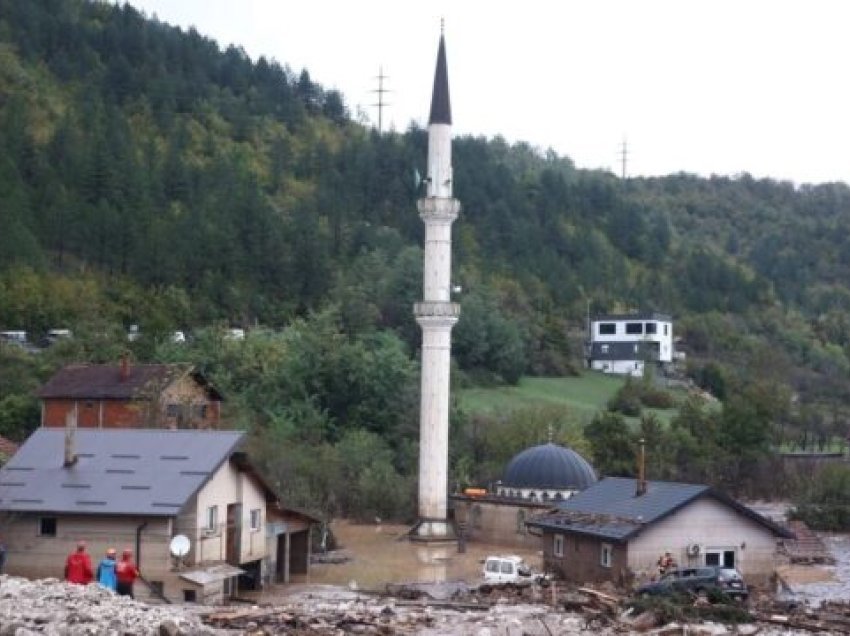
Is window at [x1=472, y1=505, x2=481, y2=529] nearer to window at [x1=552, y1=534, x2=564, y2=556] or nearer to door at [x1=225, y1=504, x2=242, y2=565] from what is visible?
window at [x1=552, y1=534, x2=564, y2=556]

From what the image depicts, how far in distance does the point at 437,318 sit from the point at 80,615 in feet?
116

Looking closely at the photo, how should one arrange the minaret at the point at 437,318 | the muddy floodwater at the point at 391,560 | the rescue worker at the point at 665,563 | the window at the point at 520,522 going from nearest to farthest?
the rescue worker at the point at 665,563, the muddy floodwater at the point at 391,560, the window at the point at 520,522, the minaret at the point at 437,318

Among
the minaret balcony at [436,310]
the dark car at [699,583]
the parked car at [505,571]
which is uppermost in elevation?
the minaret balcony at [436,310]

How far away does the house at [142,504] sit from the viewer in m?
29.9

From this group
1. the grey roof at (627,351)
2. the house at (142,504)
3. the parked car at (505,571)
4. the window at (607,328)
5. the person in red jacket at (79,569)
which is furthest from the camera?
the window at (607,328)

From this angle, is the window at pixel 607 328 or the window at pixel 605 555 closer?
the window at pixel 605 555

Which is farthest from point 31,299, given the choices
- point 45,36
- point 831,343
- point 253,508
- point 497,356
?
point 831,343

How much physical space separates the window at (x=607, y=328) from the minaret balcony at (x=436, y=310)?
53.4 metres

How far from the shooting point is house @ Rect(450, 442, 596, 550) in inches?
1900

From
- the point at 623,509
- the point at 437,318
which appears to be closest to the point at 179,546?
the point at 623,509

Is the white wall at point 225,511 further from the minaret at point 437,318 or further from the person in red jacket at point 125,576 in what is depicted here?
the minaret at point 437,318

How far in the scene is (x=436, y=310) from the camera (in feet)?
182

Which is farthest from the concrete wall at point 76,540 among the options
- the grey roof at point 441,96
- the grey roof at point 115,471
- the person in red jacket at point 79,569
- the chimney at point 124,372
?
the grey roof at point 441,96

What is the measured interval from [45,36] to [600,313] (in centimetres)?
5973
